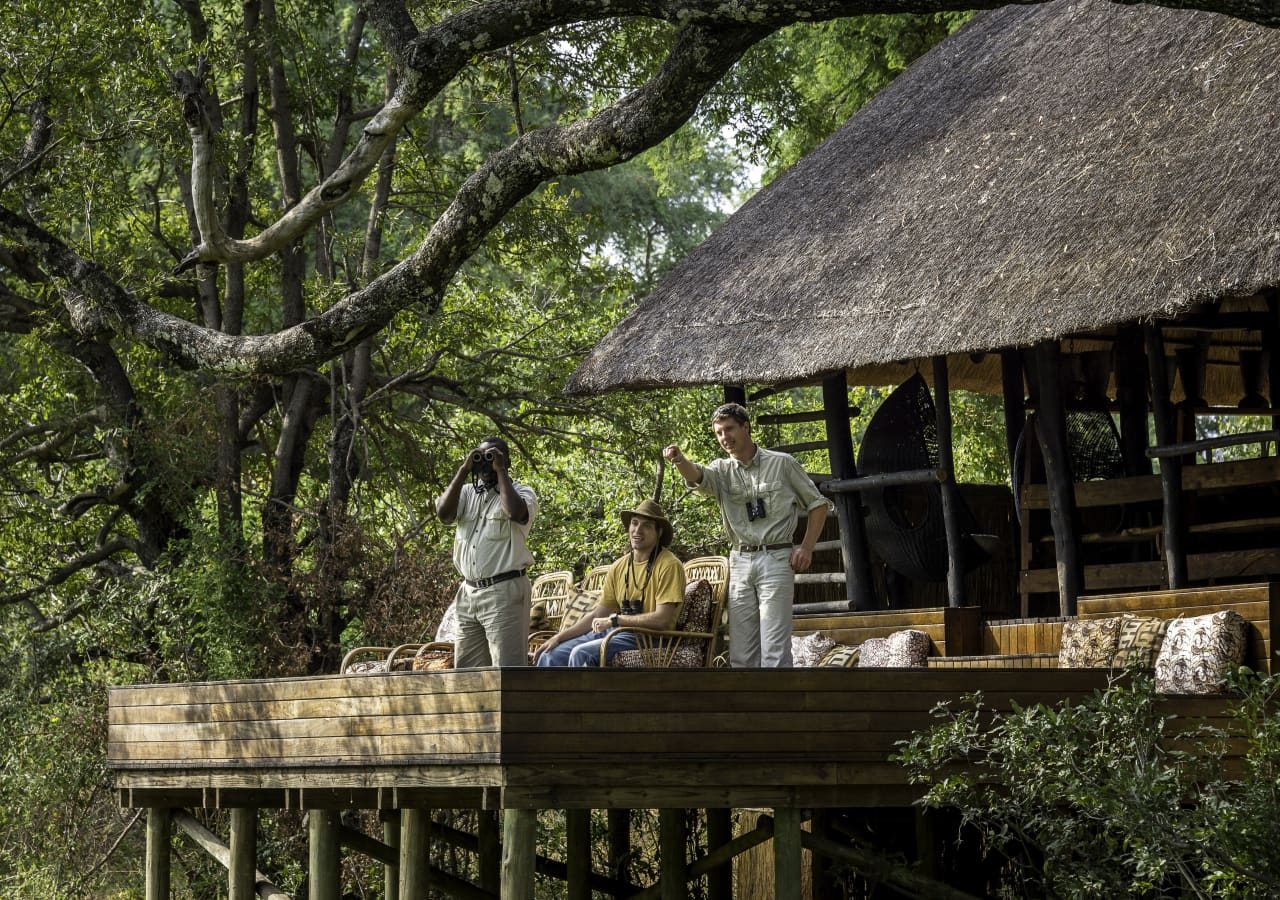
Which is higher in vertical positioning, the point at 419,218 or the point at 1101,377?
the point at 419,218

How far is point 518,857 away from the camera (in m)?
7.15

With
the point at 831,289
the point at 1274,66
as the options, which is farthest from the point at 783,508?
the point at 1274,66

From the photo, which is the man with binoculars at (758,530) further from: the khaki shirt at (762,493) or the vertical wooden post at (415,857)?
the vertical wooden post at (415,857)

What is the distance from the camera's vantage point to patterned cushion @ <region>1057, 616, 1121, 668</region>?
29.0 feet

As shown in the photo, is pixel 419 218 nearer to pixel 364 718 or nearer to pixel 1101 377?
pixel 1101 377

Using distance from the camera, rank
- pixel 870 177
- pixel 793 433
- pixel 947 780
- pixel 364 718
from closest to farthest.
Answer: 1. pixel 947 780
2. pixel 364 718
3. pixel 870 177
4. pixel 793 433

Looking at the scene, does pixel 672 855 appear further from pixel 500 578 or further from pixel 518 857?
pixel 518 857

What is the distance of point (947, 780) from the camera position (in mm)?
7113

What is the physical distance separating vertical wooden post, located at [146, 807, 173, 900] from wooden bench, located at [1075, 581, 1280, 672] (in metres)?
5.47

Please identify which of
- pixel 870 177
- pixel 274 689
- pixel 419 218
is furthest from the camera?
pixel 419 218

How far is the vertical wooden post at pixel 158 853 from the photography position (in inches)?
420

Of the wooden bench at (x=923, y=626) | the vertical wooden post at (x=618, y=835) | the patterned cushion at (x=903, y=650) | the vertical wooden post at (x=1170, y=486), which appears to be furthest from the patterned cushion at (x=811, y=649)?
the vertical wooden post at (x=1170, y=486)

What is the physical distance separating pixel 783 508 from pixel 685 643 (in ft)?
2.99

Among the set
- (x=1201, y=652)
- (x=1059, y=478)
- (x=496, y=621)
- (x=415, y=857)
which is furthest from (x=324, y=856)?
(x=1059, y=478)
